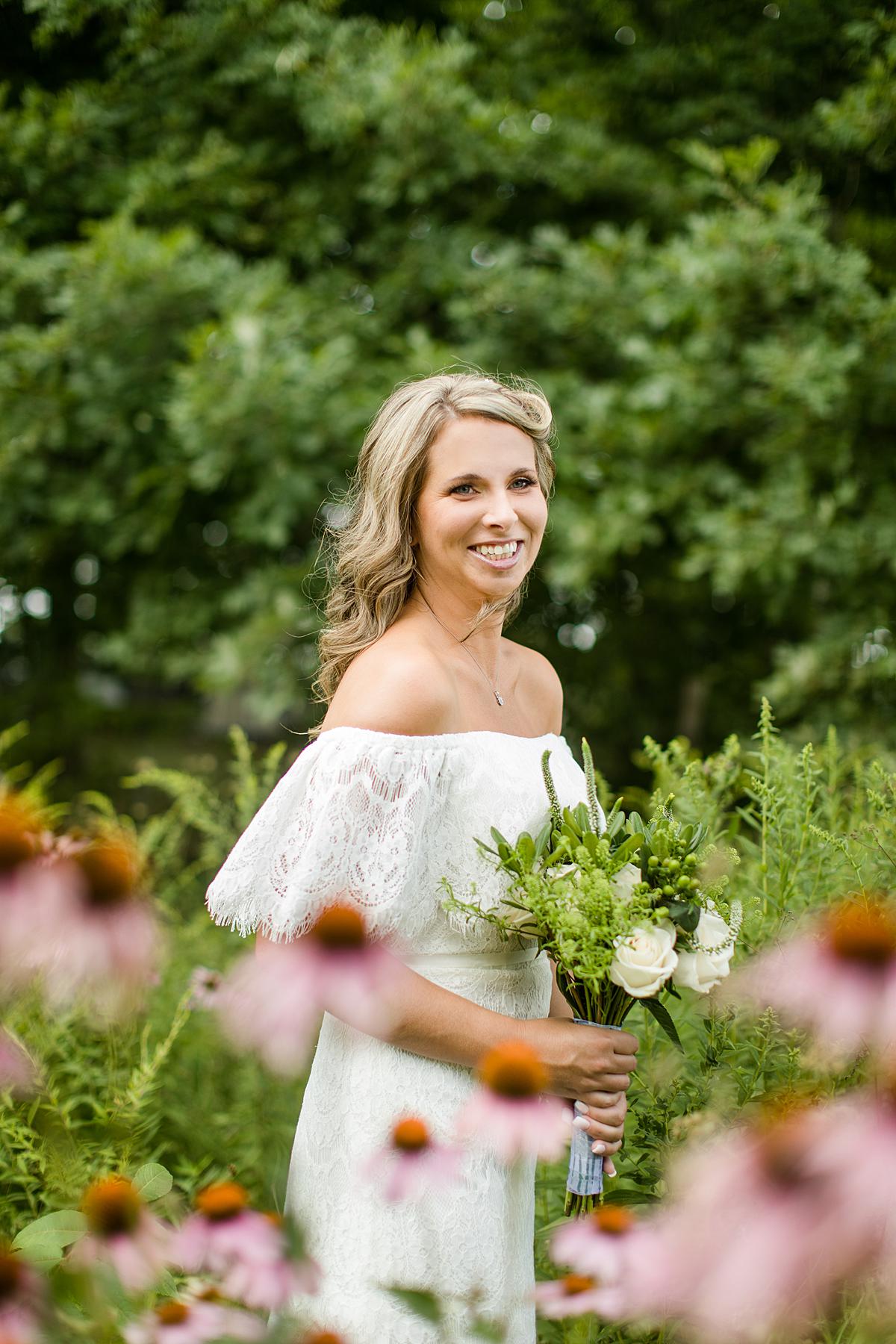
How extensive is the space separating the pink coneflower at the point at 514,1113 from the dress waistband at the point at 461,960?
2.09ft

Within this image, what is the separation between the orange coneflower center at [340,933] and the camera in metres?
0.87

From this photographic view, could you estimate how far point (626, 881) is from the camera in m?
1.27

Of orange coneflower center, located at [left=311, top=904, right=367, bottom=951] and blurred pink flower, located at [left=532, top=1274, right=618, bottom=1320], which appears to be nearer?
blurred pink flower, located at [left=532, top=1274, right=618, bottom=1320]

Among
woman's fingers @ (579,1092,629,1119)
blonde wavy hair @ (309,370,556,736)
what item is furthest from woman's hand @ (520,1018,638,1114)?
blonde wavy hair @ (309,370,556,736)

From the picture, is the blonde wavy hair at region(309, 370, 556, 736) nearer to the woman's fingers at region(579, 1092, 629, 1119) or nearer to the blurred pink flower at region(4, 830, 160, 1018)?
the woman's fingers at region(579, 1092, 629, 1119)

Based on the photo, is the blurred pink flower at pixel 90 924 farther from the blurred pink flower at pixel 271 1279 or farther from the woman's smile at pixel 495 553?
the woman's smile at pixel 495 553

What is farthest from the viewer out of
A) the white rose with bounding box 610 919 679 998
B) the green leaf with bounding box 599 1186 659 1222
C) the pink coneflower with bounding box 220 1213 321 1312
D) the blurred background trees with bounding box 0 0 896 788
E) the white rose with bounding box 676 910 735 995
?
the blurred background trees with bounding box 0 0 896 788

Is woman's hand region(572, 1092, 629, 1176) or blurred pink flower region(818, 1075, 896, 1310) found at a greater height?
blurred pink flower region(818, 1075, 896, 1310)

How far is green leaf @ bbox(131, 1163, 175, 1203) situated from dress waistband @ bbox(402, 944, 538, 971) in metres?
0.40

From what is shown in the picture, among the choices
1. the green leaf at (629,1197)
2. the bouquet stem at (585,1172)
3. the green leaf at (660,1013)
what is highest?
the green leaf at (660,1013)

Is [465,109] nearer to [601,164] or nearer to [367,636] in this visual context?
[601,164]

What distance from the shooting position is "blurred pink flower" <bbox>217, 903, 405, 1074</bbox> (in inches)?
32.9

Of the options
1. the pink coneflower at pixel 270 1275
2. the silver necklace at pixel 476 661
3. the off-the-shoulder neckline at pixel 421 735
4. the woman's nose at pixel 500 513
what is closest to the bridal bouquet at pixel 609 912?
the off-the-shoulder neckline at pixel 421 735

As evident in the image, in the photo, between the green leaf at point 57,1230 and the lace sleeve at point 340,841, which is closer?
the green leaf at point 57,1230
